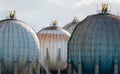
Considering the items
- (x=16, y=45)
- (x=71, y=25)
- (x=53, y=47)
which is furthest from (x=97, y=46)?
(x=71, y=25)

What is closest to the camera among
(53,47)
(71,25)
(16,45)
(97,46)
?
(97,46)

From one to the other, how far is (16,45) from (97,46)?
41.9 feet

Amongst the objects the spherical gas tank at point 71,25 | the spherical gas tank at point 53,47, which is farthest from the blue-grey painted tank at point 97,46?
the spherical gas tank at point 71,25

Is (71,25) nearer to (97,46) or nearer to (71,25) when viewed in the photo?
(71,25)

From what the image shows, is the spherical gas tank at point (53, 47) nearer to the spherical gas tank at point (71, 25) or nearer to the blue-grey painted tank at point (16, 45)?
the blue-grey painted tank at point (16, 45)

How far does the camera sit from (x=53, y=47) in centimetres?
11656

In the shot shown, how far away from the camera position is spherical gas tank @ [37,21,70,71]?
11550cm

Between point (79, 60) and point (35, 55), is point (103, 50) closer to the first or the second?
point (79, 60)

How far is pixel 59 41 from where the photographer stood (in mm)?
117500

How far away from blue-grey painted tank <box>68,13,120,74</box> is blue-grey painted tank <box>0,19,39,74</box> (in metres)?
7.21

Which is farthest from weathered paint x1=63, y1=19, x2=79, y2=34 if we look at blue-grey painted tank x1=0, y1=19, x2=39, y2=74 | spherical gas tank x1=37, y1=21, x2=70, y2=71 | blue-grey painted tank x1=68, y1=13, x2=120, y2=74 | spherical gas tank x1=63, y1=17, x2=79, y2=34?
blue-grey painted tank x1=68, y1=13, x2=120, y2=74

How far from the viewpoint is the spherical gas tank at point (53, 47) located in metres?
116

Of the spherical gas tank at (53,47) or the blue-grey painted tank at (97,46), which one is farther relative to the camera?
the spherical gas tank at (53,47)

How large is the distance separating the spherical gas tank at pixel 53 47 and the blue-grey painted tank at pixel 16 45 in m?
15.9
